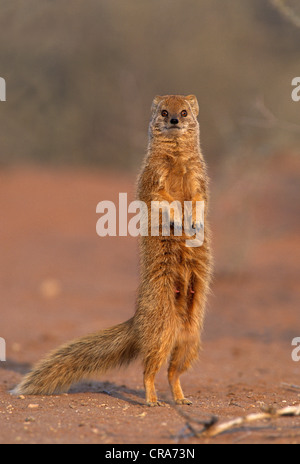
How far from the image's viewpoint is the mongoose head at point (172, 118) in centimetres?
545

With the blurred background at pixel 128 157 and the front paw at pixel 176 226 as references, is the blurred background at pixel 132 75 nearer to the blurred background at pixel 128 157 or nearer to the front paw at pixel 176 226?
the blurred background at pixel 128 157

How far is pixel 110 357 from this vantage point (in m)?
5.35

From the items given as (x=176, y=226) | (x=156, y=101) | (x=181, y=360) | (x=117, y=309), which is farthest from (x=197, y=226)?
(x=117, y=309)

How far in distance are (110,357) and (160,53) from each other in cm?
1942

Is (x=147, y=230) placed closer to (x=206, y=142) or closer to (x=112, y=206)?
(x=112, y=206)

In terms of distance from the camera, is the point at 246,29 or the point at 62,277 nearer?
the point at 62,277

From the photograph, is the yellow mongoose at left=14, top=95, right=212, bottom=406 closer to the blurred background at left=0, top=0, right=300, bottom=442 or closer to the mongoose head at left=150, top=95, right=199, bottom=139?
the mongoose head at left=150, top=95, right=199, bottom=139

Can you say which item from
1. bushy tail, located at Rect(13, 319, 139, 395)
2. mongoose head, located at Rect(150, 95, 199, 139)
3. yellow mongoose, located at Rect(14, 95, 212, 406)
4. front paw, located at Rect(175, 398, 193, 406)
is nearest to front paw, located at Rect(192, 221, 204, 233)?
yellow mongoose, located at Rect(14, 95, 212, 406)

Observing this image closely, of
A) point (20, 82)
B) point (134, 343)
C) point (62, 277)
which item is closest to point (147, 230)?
point (134, 343)

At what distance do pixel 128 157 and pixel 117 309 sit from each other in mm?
14977

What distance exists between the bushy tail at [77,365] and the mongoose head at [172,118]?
5.06ft

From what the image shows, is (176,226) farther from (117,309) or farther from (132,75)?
(132,75)

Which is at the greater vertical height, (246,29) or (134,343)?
(246,29)

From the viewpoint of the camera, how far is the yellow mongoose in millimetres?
5062
